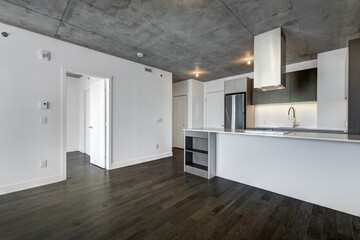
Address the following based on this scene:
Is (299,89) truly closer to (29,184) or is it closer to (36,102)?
(36,102)

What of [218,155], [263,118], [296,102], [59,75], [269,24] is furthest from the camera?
[263,118]

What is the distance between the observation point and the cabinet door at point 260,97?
4.55 metres

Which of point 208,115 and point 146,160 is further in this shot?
point 208,115

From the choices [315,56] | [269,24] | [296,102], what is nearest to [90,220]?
[269,24]

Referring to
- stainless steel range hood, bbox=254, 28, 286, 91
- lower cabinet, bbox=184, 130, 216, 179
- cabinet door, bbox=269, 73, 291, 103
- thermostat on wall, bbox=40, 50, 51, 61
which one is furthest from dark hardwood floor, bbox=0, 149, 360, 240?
cabinet door, bbox=269, 73, 291, 103

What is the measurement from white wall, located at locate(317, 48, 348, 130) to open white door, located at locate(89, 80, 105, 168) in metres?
5.12

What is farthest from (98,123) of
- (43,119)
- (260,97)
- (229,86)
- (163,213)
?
(260,97)

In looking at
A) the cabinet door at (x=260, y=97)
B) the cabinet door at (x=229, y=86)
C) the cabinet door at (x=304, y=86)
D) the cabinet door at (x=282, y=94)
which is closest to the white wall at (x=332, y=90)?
the cabinet door at (x=304, y=86)

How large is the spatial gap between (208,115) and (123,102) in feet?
11.3

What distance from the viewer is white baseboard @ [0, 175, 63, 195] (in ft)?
8.41

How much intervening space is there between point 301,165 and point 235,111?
284 cm

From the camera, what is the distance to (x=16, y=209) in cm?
212

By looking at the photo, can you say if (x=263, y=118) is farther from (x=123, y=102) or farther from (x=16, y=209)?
(x=16, y=209)

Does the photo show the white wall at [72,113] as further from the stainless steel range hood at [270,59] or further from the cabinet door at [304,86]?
the cabinet door at [304,86]
